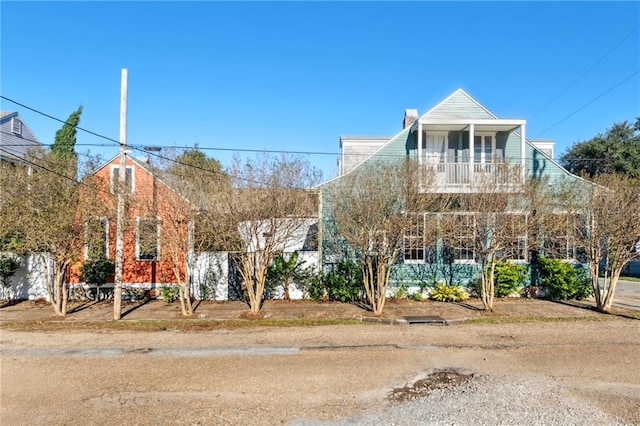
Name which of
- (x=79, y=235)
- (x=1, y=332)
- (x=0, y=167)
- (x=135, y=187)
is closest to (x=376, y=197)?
(x=135, y=187)

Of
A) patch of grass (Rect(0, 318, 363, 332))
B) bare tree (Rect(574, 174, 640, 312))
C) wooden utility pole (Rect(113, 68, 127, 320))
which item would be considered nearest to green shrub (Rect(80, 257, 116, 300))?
patch of grass (Rect(0, 318, 363, 332))

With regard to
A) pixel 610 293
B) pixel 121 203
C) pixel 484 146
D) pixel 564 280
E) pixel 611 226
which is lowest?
pixel 610 293

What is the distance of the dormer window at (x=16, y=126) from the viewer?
24750 millimetres

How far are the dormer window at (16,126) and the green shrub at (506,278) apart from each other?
30188 mm

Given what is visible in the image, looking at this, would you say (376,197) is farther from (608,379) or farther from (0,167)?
(0,167)

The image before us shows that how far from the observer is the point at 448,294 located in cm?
1269

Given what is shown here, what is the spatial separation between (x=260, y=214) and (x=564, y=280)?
10.6 metres

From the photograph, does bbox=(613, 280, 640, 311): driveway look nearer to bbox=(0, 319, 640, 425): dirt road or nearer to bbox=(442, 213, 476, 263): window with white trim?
bbox=(0, 319, 640, 425): dirt road

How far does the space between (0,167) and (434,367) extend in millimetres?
13043

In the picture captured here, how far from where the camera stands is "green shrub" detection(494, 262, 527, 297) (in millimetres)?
13008

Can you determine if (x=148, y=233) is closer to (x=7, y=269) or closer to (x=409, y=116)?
(x=7, y=269)

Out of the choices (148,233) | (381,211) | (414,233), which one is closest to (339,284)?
(414,233)

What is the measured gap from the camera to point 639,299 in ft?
43.6

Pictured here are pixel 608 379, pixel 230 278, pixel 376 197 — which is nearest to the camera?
pixel 608 379
